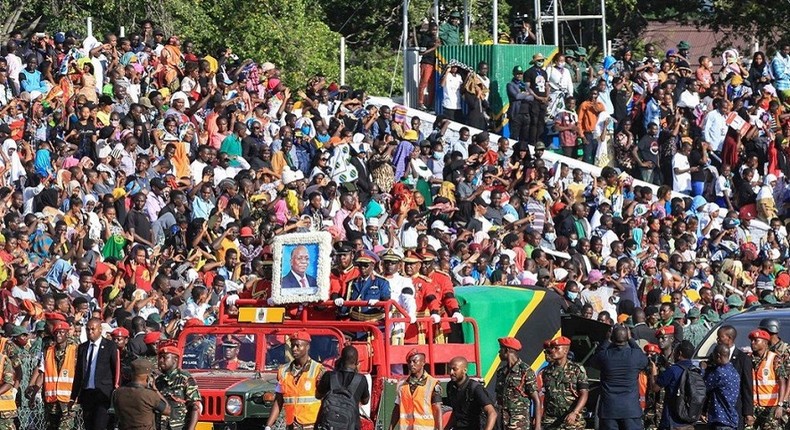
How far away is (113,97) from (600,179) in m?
7.29

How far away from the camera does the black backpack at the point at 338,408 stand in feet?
42.5

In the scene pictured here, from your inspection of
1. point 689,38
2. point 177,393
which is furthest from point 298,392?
point 689,38

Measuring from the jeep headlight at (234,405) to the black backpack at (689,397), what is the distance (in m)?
3.74

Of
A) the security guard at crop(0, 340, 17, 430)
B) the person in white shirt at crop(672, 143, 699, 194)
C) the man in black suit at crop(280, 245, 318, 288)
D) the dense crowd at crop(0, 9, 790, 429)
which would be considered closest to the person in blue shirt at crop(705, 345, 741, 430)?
the dense crowd at crop(0, 9, 790, 429)

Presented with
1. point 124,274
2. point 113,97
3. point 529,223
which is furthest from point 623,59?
point 124,274

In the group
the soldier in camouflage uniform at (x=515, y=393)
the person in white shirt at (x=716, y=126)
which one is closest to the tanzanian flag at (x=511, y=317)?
the soldier in camouflage uniform at (x=515, y=393)

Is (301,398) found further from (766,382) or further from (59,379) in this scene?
(766,382)

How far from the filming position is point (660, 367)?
16.6 meters

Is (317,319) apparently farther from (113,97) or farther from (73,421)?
(113,97)

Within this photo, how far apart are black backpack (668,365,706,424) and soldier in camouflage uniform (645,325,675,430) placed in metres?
0.48

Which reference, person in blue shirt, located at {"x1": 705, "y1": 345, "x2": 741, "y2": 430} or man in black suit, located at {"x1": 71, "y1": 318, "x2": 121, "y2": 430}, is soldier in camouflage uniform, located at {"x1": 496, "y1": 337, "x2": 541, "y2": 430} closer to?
person in blue shirt, located at {"x1": 705, "y1": 345, "x2": 741, "y2": 430}

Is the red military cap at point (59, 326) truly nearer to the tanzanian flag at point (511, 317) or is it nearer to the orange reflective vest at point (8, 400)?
the orange reflective vest at point (8, 400)

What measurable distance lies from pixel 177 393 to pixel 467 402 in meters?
2.34

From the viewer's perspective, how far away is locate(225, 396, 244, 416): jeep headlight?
14.0 meters
